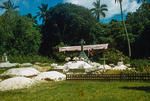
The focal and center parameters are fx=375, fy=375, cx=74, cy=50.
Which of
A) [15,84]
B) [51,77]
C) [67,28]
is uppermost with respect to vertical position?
[67,28]

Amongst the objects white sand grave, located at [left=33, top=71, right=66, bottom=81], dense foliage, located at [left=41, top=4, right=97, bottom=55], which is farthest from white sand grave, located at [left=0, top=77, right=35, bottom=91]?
dense foliage, located at [left=41, top=4, right=97, bottom=55]

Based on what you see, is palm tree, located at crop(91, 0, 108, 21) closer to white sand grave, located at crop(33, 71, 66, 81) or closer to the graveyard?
the graveyard

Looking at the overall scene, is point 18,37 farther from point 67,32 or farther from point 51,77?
point 51,77

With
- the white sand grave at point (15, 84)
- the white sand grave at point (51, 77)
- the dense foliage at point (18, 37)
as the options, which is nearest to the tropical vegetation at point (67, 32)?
→ the dense foliage at point (18, 37)

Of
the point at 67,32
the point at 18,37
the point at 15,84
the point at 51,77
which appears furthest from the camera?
the point at 67,32

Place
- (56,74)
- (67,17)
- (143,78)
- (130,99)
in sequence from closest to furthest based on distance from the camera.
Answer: (130,99) → (143,78) → (56,74) → (67,17)

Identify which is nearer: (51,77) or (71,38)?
(51,77)

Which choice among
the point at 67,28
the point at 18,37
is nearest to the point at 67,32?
the point at 67,28

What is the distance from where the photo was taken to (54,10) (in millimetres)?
95625

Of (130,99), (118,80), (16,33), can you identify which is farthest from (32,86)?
(16,33)

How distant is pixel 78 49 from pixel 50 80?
127 ft

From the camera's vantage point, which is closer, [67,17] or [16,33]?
[16,33]

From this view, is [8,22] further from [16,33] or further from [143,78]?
[143,78]

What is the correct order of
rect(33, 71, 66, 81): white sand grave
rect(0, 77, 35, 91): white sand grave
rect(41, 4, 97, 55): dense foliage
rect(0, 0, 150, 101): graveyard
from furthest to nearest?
rect(41, 4, 97, 55): dense foliage, rect(0, 0, 150, 101): graveyard, rect(33, 71, 66, 81): white sand grave, rect(0, 77, 35, 91): white sand grave
